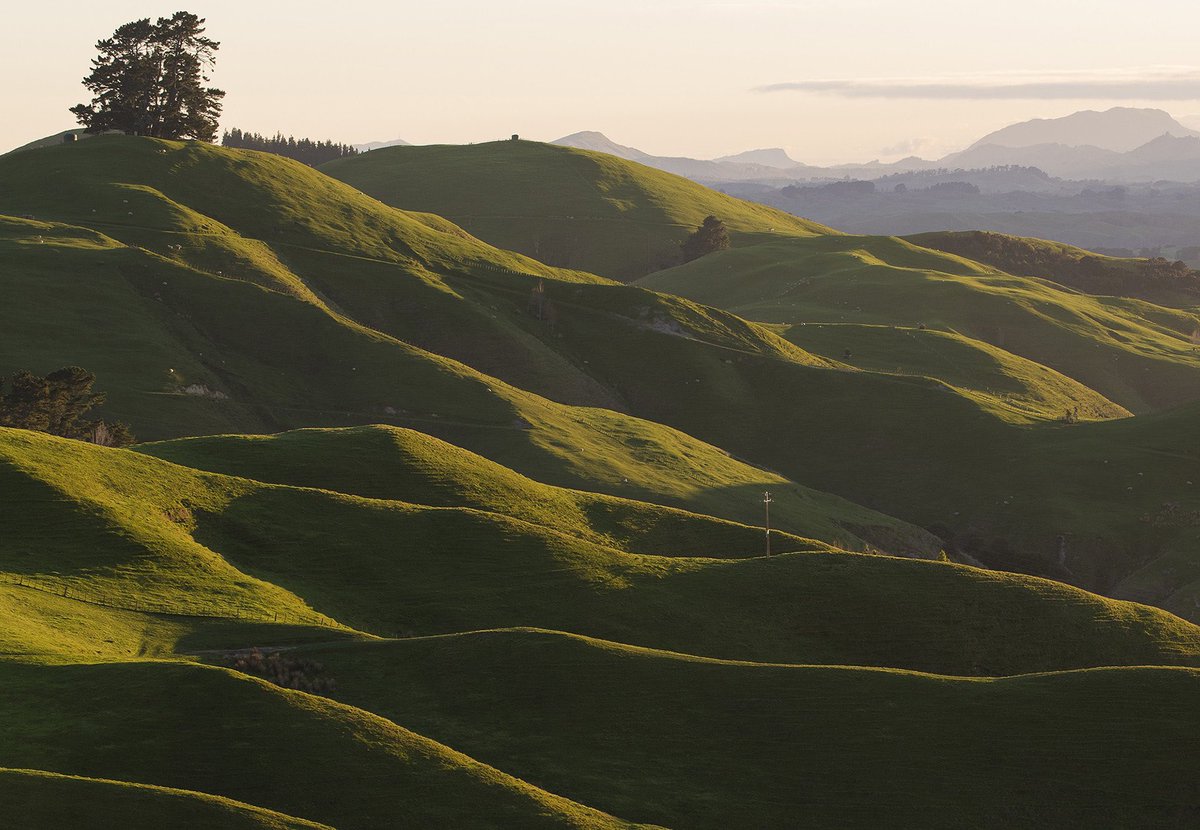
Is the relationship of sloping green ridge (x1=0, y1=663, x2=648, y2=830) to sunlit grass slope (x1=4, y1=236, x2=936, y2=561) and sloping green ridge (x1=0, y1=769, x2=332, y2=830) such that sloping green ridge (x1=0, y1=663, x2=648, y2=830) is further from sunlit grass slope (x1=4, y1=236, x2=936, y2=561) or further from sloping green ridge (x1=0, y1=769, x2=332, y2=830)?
sunlit grass slope (x1=4, y1=236, x2=936, y2=561)

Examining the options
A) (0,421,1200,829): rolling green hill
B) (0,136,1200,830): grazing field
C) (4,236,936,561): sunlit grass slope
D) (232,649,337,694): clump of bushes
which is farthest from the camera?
(4,236,936,561): sunlit grass slope

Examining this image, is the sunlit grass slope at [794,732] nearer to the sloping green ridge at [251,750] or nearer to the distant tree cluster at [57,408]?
the sloping green ridge at [251,750]

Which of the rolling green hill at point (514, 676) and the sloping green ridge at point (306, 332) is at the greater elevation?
the sloping green ridge at point (306, 332)

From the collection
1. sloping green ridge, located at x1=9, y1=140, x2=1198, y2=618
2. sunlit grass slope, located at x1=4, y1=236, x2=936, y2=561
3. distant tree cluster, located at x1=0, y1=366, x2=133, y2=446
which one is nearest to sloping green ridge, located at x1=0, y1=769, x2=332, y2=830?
distant tree cluster, located at x1=0, y1=366, x2=133, y2=446

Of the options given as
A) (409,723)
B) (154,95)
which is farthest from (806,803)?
(154,95)

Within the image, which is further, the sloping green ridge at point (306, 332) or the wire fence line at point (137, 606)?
the sloping green ridge at point (306, 332)

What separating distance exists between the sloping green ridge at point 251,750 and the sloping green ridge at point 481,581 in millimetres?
10580

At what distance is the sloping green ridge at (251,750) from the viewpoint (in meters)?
42.8

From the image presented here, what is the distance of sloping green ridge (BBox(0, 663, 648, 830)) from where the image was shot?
42.8 m

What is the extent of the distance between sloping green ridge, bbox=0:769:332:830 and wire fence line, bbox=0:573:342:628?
56.8ft

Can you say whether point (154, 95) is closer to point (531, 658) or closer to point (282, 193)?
point (282, 193)

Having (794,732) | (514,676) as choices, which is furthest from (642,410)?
(794,732)

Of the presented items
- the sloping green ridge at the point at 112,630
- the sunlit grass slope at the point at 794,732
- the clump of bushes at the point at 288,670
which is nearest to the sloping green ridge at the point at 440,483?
the sloping green ridge at the point at 112,630

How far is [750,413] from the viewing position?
153875 mm
